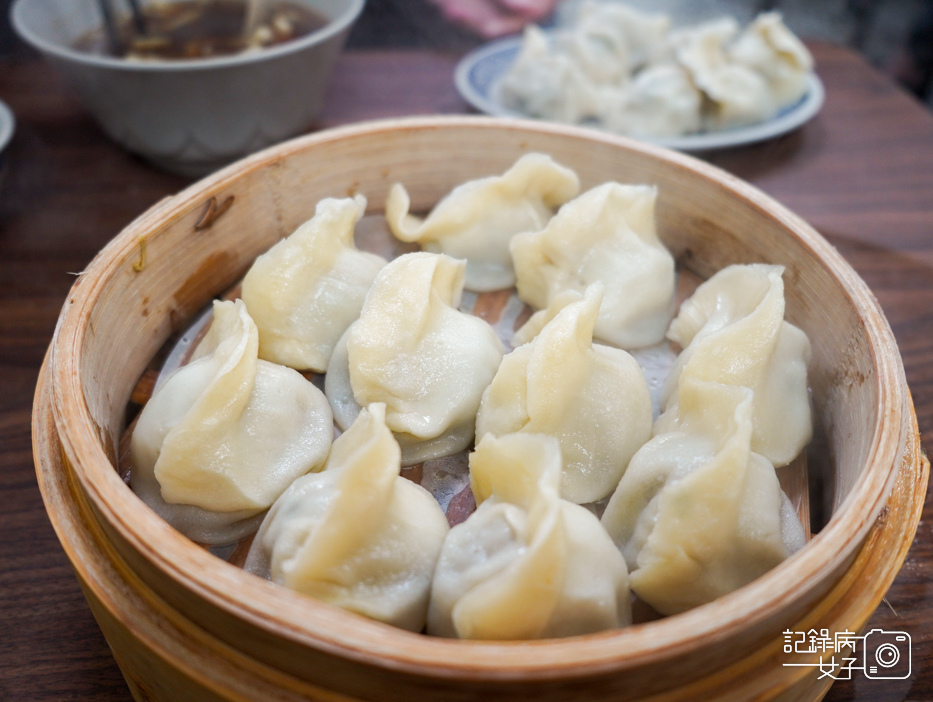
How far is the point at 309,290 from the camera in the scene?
4.70ft

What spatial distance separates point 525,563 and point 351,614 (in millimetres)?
212

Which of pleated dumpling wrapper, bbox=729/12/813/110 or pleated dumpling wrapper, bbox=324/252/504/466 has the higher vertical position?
pleated dumpling wrapper, bbox=729/12/813/110

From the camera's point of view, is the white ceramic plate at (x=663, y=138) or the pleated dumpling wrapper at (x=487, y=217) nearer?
the pleated dumpling wrapper at (x=487, y=217)

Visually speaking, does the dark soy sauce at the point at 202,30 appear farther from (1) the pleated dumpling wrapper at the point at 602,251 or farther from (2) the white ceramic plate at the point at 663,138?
(1) the pleated dumpling wrapper at the point at 602,251

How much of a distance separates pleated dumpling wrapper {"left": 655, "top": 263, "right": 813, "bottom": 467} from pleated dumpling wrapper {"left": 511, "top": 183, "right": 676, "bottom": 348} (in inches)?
8.8

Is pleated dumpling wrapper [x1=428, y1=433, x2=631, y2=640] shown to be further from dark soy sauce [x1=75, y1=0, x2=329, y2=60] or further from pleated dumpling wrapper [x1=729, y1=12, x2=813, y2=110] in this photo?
pleated dumpling wrapper [x1=729, y1=12, x2=813, y2=110]

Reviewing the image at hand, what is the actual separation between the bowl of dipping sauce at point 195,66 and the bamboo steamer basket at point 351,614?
71 centimetres

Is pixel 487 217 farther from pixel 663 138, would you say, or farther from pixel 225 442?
pixel 663 138

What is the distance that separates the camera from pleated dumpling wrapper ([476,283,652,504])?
1.17 metres

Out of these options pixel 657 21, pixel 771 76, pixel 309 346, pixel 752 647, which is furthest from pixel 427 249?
pixel 657 21

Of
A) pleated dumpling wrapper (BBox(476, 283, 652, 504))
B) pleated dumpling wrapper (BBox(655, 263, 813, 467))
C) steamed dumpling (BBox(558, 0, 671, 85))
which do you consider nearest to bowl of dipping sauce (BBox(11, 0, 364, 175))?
steamed dumpling (BBox(558, 0, 671, 85))

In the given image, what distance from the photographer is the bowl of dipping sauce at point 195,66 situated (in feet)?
6.80

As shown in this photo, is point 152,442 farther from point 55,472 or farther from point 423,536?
Answer: point 423,536

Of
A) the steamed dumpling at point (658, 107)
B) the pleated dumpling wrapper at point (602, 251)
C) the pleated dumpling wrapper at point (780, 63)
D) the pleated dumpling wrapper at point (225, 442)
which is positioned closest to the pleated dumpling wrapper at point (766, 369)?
the pleated dumpling wrapper at point (602, 251)
